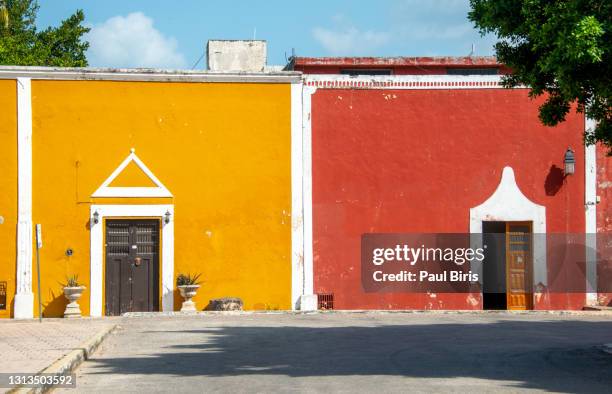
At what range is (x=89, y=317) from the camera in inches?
912

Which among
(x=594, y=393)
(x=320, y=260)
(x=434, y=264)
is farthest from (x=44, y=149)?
(x=594, y=393)

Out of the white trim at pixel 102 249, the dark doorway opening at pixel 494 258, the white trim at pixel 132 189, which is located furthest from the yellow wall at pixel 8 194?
the dark doorway opening at pixel 494 258

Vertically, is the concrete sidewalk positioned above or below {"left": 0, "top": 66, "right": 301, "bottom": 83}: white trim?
below

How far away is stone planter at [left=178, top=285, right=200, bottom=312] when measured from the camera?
2366 cm

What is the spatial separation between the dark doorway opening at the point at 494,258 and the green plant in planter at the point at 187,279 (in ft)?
23.2

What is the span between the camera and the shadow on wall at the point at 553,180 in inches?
1003

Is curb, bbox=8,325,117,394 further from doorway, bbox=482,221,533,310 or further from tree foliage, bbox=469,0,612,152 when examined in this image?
doorway, bbox=482,221,533,310

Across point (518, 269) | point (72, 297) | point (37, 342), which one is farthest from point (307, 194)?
point (37, 342)

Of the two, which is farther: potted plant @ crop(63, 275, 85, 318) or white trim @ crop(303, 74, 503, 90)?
white trim @ crop(303, 74, 503, 90)

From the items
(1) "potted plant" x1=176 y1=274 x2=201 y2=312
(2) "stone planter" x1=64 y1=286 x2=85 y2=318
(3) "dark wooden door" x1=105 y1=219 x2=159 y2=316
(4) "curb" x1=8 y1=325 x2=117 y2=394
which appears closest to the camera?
(4) "curb" x1=8 y1=325 x2=117 y2=394

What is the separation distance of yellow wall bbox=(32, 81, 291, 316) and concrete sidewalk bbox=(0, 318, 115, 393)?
11.1 ft

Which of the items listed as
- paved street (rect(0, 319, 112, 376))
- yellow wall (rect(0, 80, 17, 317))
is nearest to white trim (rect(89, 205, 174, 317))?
yellow wall (rect(0, 80, 17, 317))

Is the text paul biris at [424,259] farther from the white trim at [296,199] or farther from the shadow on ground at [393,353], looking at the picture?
the shadow on ground at [393,353]

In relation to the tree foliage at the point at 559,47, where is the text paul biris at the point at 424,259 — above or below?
below
